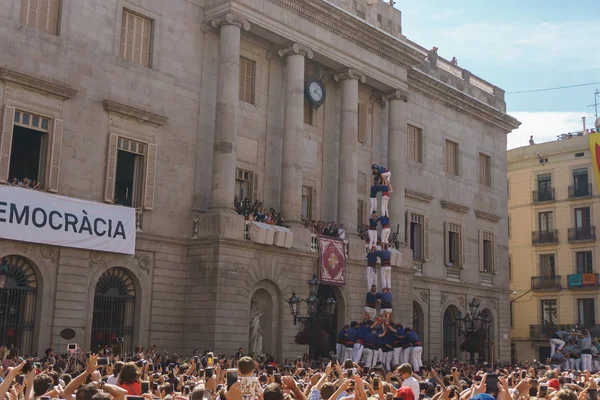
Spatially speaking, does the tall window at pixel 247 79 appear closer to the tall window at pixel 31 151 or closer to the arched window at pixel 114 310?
the tall window at pixel 31 151

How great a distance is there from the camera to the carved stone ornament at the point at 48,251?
25.0 m

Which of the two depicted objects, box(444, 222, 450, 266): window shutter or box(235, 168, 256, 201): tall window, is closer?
box(235, 168, 256, 201): tall window

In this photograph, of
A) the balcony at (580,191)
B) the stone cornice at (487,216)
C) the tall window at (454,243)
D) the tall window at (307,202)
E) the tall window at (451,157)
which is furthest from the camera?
the balcony at (580,191)

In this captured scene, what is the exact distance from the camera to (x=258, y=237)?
29.6 meters

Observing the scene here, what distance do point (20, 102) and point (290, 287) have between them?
40.6ft

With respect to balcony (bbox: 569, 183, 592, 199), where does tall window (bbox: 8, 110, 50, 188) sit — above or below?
below

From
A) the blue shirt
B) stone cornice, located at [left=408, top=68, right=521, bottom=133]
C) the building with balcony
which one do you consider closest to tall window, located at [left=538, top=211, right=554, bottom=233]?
the building with balcony

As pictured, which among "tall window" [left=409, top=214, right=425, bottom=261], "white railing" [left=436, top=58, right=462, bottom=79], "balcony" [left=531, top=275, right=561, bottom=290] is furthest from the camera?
"balcony" [left=531, top=275, right=561, bottom=290]

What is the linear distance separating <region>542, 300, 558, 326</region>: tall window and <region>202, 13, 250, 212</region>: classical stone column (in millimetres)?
34525

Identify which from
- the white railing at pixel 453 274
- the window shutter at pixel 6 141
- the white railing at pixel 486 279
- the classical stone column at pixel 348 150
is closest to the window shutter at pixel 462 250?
the white railing at pixel 453 274

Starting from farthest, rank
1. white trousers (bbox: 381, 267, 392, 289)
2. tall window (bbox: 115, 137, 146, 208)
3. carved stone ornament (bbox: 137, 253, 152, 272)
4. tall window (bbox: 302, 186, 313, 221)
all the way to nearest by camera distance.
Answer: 1. tall window (bbox: 302, 186, 313, 221)
2. white trousers (bbox: 381, 267, 392, 289)
3. tall window (bbox: 115, 137, 146, 208)
4. carved stone ornament (bbox: 137, 253, 152, 272)

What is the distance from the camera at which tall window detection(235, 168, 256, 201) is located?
31.8 m

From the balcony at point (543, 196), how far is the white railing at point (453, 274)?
1759 cm

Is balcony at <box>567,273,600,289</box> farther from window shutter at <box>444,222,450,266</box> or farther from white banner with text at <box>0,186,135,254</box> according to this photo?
white banner with text at <box>0,186,135,254</box>
